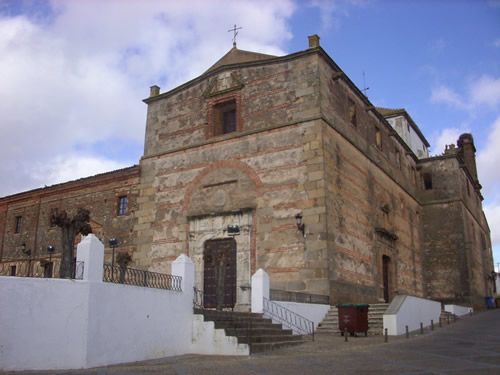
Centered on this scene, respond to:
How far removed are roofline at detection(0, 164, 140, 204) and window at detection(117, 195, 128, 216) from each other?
3.50 ft

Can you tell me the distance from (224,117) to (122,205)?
20.8 feet

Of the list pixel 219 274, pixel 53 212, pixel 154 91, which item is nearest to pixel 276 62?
pixel 154 91

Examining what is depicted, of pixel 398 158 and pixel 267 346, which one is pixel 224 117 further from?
pixel 267 346

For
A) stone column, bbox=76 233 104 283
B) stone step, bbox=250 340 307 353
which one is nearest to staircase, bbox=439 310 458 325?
stone step, bbox=250 340 307 353

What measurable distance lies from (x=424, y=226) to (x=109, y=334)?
78.9 ft

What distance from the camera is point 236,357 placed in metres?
11.4

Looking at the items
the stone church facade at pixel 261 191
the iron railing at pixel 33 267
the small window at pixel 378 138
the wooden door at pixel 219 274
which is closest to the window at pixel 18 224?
the stone church facade at pixel 261 191

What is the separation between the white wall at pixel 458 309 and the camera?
23880 mm

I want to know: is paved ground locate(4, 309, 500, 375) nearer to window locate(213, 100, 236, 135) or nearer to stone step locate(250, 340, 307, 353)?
stone step locate(250, 340, 307, 353)

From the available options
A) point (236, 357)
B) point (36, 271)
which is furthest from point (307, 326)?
point (36, 271)

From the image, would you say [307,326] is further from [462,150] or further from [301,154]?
[462,150]

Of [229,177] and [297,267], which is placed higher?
[229,177]

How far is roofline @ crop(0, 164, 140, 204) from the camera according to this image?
926 inches

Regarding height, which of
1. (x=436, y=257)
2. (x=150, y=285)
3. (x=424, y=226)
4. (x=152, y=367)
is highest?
(x=424, y=226)
